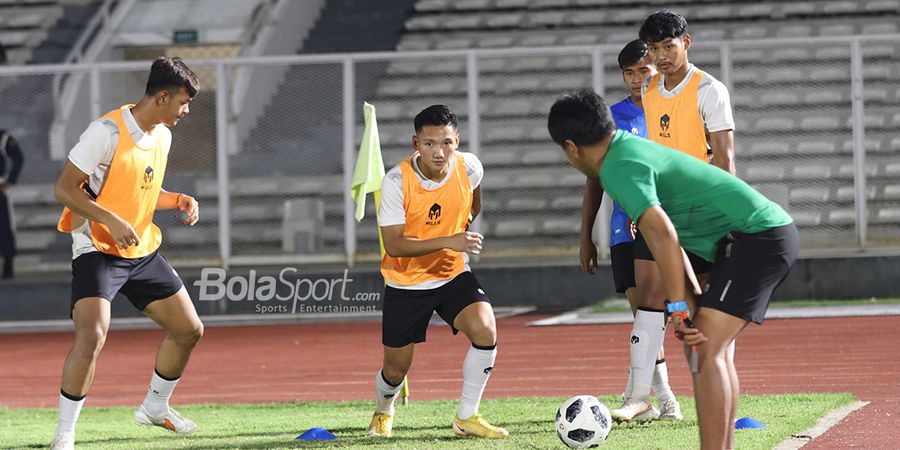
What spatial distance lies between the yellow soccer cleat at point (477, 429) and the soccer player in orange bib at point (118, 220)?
159cm

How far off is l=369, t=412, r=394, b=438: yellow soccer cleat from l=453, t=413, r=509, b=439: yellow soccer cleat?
1.26ft

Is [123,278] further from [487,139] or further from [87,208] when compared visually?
[487,139]

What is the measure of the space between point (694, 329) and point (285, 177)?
11.1 meters

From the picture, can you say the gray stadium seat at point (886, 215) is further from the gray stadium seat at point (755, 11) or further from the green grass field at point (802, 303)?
the gray stadium seat at point (755, 11)

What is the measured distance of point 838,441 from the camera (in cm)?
657

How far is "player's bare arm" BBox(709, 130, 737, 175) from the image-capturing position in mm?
6812

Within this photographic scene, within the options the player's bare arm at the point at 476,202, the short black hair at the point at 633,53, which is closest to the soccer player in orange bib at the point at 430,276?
the player's bare arm at the point at 476,202

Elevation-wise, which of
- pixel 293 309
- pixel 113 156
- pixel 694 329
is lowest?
pixel 293 309

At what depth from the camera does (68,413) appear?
22.8ft

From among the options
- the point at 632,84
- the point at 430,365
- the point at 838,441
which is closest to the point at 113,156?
the point at 632,84

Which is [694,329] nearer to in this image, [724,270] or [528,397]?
[724,270]

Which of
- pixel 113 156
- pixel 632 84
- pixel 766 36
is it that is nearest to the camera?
pixel 113 156

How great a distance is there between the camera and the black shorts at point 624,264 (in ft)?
25.0

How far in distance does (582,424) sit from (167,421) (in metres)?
2.53
